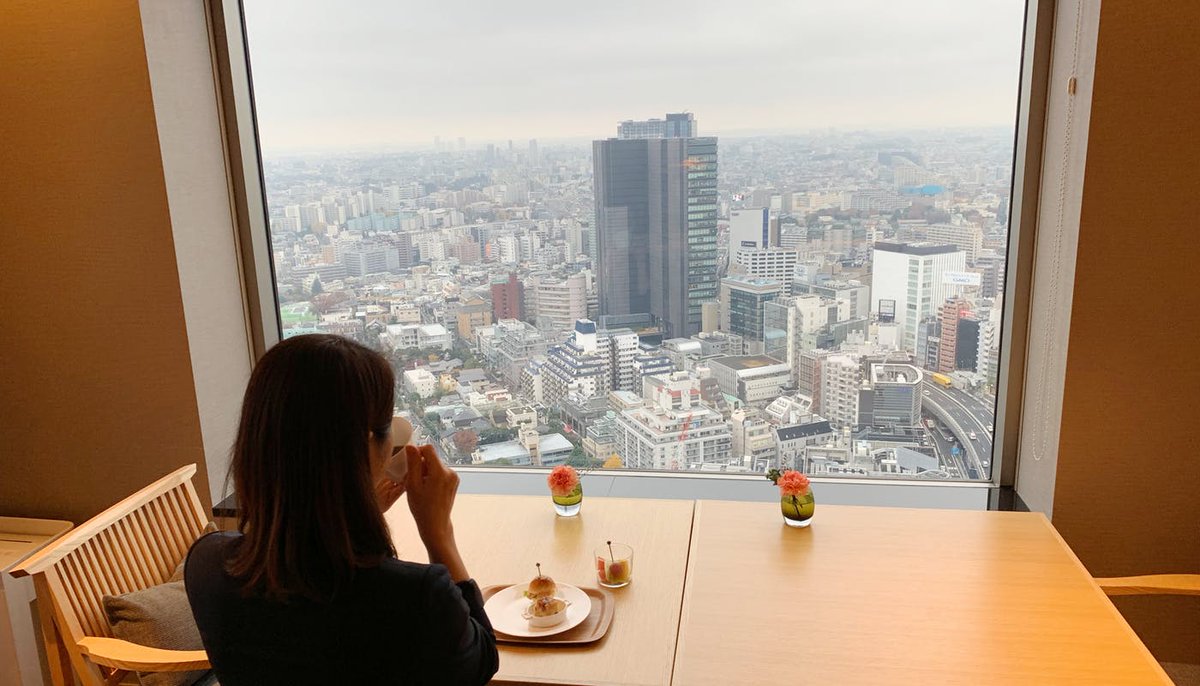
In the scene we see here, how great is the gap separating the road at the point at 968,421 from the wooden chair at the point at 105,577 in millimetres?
2088

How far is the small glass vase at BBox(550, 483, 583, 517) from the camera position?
2207 millimetres

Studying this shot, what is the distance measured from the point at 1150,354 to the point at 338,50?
2.53m

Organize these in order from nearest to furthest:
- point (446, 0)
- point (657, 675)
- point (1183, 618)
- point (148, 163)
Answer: point (657, 675)
point (1183, 618)
point (148, 163)
point (446, 0)

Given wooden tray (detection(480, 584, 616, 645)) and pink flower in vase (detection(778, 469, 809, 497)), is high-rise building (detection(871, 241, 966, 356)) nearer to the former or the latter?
pink flower in vase (detection(778, 469, 809, 497))

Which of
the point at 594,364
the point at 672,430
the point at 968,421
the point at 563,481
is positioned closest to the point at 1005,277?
the point at 968,421

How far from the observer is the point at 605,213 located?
8.86ft

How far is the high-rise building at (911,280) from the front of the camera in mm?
2525

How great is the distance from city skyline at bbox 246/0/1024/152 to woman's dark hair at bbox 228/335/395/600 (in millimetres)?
1694

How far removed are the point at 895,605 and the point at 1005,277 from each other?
3.95 feet

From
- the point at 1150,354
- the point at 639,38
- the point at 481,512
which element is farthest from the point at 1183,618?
the point at 639,38

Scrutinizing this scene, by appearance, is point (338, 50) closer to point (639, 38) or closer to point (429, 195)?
point (429, 195)

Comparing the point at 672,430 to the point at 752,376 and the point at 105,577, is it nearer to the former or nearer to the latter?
the point at 752,376

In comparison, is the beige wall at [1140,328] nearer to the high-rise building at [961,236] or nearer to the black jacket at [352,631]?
the high-rise building at [961,236]

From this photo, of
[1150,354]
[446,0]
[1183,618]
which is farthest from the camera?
[446,0]
